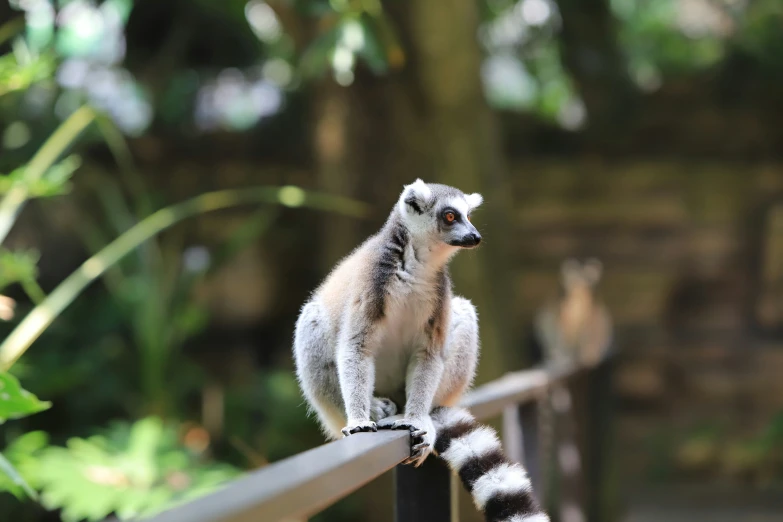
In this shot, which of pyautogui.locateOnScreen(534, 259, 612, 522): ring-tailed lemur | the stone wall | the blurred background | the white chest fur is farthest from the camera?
the stone wall

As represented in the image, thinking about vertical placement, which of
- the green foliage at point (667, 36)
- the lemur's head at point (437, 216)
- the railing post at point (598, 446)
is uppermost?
the green foliage at point (667, 36)

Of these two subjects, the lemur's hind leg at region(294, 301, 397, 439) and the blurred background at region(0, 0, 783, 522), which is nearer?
the lemur's hind leg at region(294, 301, 397, 439)

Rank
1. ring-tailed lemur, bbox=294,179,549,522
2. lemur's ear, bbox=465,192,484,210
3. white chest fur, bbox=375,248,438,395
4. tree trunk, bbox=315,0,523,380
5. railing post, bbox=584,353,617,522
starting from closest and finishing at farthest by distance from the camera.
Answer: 1. ring-tailed lemur, bbox=294,179,549,522
2. white chest fur, bbox=375,248,438,395
3. lemur's ear, bbox=465,192,484,210
4. railing post, bbox=584,353,617,522
5. tree trunk, bbox=315,0,523,380

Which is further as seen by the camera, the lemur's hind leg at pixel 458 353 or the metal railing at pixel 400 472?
the lemur's hind leg at pixel 458 353

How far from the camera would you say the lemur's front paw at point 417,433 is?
1.70 metres

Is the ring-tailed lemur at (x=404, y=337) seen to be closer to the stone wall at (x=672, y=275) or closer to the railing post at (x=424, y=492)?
the railing post at (x=424, y=492)

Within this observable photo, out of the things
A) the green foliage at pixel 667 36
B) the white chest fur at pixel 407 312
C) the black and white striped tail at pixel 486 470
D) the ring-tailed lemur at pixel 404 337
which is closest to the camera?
the black and white striped tail at pixel 486 470

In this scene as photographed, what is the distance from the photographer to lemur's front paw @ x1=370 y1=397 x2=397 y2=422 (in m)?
2.14

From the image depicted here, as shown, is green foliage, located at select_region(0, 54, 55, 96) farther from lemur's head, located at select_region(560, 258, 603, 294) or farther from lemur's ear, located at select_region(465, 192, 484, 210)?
lemur's head, located at select_region(560, 258, 603, 294)

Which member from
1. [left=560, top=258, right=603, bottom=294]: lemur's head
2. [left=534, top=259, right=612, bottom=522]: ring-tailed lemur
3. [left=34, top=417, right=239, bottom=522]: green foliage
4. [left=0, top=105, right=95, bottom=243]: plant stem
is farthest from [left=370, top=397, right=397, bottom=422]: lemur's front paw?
[left=560, top=258, right=603, bottom=294]: lemur's head

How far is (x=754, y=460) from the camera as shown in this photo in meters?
7.37

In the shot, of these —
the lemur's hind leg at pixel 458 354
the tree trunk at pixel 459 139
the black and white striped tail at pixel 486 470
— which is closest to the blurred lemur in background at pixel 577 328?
the tree trunk at pixel 459 139

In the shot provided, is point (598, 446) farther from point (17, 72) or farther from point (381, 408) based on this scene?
point (17, 72)

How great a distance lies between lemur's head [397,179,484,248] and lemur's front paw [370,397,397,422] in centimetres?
44
